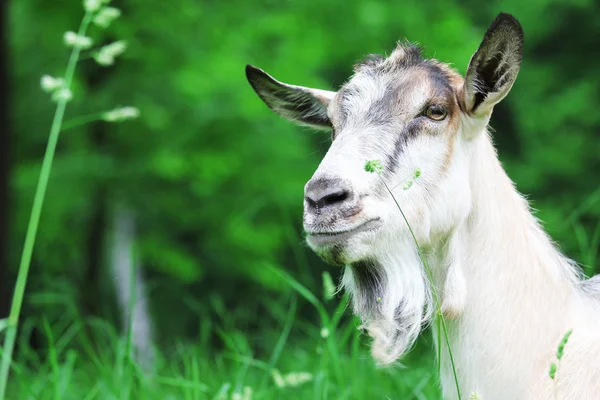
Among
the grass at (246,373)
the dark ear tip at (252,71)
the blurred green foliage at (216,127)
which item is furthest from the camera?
the blurred green foliage at (216,127)

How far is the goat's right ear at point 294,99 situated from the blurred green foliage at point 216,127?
6.90 m

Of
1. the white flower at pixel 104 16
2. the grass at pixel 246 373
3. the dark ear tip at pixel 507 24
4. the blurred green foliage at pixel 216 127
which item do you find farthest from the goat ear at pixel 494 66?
the blurred green foliage at pixel 216 127

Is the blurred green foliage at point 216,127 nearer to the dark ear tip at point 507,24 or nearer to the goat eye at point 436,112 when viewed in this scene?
the goat eye at point 436,112

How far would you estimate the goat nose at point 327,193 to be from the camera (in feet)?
9.27

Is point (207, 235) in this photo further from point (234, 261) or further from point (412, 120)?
point (412, 120)

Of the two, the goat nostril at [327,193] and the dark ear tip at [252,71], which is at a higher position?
the dark ear tip at [252,71]

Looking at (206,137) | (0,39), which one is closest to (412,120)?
(0,39)

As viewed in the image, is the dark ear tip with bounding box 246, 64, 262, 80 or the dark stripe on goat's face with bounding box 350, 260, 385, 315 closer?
the dark stripe on goat's face with bounding box 350, 260, 385, 315

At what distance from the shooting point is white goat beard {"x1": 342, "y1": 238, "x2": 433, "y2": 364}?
3.08 m

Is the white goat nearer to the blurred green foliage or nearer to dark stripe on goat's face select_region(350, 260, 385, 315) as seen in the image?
dark stripe on goat's face select_region(350, 260, 385, 315)

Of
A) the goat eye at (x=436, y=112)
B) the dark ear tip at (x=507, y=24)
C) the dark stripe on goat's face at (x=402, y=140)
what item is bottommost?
the dark stripe on goat's face at (x=402, y=140)

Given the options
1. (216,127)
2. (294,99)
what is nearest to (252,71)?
(294,99)

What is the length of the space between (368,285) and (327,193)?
1.62 ft

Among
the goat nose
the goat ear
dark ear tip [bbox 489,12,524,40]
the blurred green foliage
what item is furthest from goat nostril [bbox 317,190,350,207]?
the blurred green foliage
